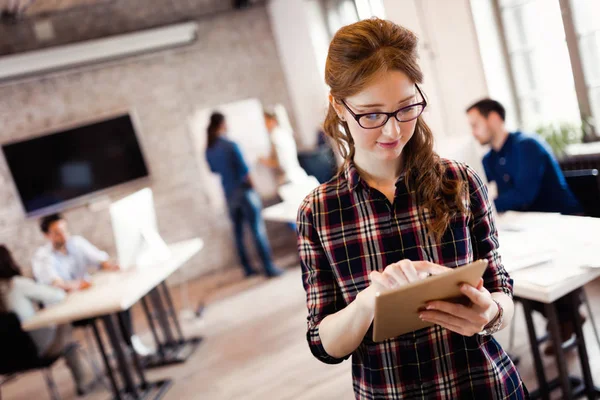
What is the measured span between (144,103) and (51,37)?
1.21 meters

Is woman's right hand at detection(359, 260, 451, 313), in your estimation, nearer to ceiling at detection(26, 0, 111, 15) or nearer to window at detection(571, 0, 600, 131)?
window at detection(571, 0, 600, 131)

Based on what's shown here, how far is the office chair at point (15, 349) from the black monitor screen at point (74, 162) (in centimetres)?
284

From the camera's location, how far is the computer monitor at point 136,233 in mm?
3299

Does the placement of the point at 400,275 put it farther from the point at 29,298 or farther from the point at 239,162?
the point at 239,162

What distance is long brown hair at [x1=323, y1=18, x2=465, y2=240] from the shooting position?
98 cm

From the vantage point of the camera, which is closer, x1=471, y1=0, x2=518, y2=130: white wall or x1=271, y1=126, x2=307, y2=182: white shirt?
x1=471, y1=0, x2=518, y2=130: white wall

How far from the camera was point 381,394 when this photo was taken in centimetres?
104

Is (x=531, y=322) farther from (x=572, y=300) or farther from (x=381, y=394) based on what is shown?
(x=381, y=394)

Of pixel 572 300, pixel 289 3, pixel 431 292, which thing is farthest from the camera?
pixel 289 3

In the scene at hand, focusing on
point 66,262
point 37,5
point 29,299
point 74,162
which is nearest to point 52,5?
point 37,5

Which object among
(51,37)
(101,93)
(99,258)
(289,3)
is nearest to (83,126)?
(101,93)

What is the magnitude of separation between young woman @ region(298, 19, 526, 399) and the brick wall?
540 cm

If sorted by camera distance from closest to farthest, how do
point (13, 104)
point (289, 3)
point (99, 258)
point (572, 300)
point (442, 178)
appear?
point (442, 178), point (572, 300), point (99, 258), point (13, 104), point (289, 3)

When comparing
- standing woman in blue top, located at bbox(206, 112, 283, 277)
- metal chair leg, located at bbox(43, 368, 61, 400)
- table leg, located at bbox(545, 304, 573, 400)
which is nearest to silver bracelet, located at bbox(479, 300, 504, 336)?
table leg, located at bbox(545, 304, 573, 400)
